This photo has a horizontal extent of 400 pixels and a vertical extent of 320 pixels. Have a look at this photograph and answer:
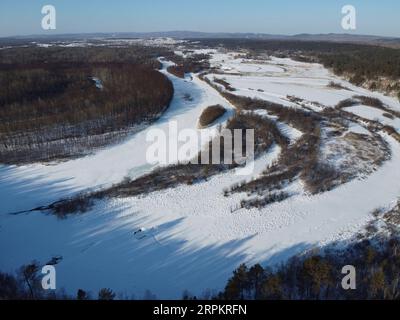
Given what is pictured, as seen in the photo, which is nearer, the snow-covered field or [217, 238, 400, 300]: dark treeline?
[217, 238, 400, 300]: dark treeline

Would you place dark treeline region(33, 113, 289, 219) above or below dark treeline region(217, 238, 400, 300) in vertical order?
above

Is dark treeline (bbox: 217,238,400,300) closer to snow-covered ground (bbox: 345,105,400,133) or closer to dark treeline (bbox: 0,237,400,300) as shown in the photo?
dark treeline (bbox: 0,237,400,300)

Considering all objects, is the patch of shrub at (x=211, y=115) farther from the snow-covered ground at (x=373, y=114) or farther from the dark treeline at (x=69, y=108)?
the snow-covered ground at (x=373, y=114)

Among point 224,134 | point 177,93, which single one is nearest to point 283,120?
point 224,134

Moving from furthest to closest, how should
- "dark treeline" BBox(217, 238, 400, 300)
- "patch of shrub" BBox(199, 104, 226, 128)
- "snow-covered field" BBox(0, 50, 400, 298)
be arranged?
"patch of shrub" BBox(199, 104, 226, 128), "snow-covered field" BBox(0, 50, 400, 298), "dark treeline" BBox(217, 238, 400, 300)

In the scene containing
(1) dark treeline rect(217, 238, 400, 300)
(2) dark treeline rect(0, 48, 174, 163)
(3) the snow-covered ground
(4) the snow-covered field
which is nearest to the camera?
(1) dark treeline rect(217, 238, 400, 300)

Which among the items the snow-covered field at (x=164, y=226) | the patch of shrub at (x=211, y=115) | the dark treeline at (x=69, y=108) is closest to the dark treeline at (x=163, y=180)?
the snow-covered field at (x=164, y=226)

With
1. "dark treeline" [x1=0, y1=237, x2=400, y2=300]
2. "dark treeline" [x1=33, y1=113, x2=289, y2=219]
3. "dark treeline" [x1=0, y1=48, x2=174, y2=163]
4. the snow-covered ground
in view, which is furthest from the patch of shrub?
"dark treeline" [x1=0, y1=237, x2=400, y2=300]

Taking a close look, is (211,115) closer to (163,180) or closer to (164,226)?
(163,180)
